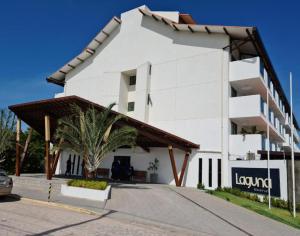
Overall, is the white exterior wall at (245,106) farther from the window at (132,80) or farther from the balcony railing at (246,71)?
the window at (132,80)

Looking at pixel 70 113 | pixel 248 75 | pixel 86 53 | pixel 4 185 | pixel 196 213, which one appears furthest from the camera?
pixel 86 53

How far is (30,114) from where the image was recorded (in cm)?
2478

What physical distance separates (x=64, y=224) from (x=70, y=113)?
1355 cm

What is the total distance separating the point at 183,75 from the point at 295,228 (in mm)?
16885

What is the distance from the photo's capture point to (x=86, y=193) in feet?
52.0

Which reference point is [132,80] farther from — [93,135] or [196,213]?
[196,213]

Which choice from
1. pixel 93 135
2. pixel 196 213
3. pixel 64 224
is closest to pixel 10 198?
pixel 93 135

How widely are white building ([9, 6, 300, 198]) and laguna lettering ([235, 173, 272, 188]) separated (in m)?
0.84

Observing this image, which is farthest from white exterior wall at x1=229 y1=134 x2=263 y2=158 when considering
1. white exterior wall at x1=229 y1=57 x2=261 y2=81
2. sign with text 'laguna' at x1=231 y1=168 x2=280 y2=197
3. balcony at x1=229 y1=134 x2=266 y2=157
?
white exterior wall at x1=229 y1=57 x2=261 y2=81

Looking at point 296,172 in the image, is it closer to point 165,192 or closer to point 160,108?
point 165,192

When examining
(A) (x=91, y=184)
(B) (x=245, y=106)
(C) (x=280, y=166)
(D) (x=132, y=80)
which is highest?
Result: (D) (x=132, y=80)

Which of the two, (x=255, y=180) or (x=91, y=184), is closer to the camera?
(x=91, y=184)

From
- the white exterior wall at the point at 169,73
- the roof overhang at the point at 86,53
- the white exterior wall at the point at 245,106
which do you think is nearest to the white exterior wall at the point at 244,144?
the white exterior wall at the point at 169,73

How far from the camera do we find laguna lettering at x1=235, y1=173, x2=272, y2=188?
2030cm
